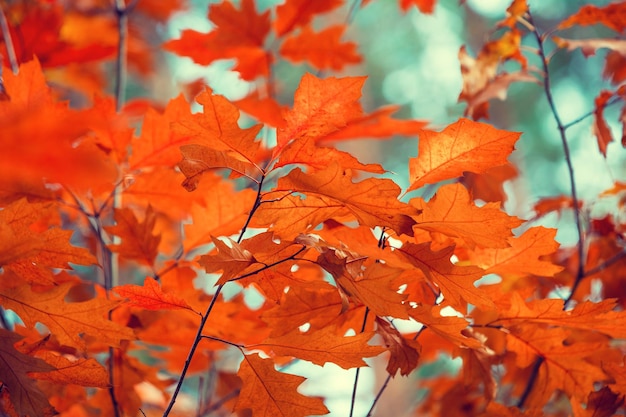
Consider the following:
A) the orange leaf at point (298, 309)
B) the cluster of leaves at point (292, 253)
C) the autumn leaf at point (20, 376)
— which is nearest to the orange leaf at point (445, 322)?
the cluster of leaves at point (292, 253)

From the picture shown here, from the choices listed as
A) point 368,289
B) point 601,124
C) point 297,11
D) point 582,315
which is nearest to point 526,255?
point 582,315

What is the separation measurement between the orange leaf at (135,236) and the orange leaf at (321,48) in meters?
0.51

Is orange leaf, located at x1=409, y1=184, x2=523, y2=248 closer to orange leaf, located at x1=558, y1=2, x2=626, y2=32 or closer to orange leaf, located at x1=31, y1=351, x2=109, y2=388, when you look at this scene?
orange leaf, located at x1=31, y1=351, x2=109, y2=388

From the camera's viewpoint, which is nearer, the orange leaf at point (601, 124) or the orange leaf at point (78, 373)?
the orange leaf at point (78, 373)

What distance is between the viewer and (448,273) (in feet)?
1.67

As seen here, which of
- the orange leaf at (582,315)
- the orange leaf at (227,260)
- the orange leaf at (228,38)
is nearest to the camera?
the orange leaf at (227,260)

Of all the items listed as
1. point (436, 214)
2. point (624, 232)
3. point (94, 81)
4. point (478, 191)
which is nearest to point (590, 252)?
point (624, 232)

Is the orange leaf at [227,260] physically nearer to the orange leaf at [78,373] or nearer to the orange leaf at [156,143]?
the orange leaf at [78,373]

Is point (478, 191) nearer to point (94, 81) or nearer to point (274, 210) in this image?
point (274, 210)

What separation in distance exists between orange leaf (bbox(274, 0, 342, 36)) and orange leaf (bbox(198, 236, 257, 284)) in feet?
2.22

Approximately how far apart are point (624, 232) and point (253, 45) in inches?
28.3

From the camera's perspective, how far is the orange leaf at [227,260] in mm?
450

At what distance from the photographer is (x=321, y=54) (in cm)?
112

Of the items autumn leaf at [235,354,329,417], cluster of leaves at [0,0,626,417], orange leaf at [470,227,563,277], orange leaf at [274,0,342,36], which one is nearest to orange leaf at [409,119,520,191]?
cluster of leaves at [0,0,626,417]
